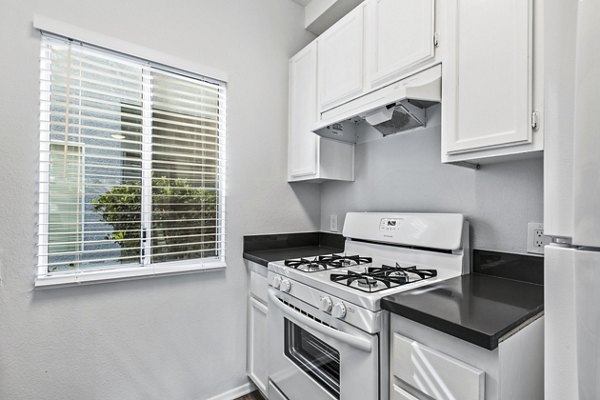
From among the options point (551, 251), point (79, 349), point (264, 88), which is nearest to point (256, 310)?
point (79, 349)

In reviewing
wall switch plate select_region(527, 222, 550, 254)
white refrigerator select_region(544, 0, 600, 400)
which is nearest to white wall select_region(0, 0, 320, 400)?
wall switch plate select_region(527, 222, 550, 254)

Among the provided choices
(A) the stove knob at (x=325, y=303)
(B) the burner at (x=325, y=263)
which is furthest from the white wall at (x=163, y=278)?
(A) the stove knob at (x=325, y=303)

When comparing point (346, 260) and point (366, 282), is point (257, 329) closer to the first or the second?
point (346, 260)

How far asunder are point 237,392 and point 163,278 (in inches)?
36.3

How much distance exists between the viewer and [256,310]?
1902 millimetres

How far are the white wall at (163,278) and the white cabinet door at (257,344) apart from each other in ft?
0.27

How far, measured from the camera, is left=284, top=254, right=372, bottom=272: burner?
1.55 metres

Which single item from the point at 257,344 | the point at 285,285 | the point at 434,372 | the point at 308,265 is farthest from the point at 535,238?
the point at 257,344

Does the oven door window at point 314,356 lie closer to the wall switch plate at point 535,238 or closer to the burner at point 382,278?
the burner at point 382,278

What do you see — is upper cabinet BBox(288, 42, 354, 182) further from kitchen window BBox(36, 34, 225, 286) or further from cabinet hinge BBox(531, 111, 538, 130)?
cabinet hinge BBox(531, 111, 538, 130)

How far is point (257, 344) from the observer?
188cm

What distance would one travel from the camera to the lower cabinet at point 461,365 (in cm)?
80

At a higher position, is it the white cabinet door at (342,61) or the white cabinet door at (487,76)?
the white cabinet door at (342,61)

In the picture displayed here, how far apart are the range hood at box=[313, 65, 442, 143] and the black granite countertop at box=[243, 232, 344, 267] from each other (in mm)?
793
